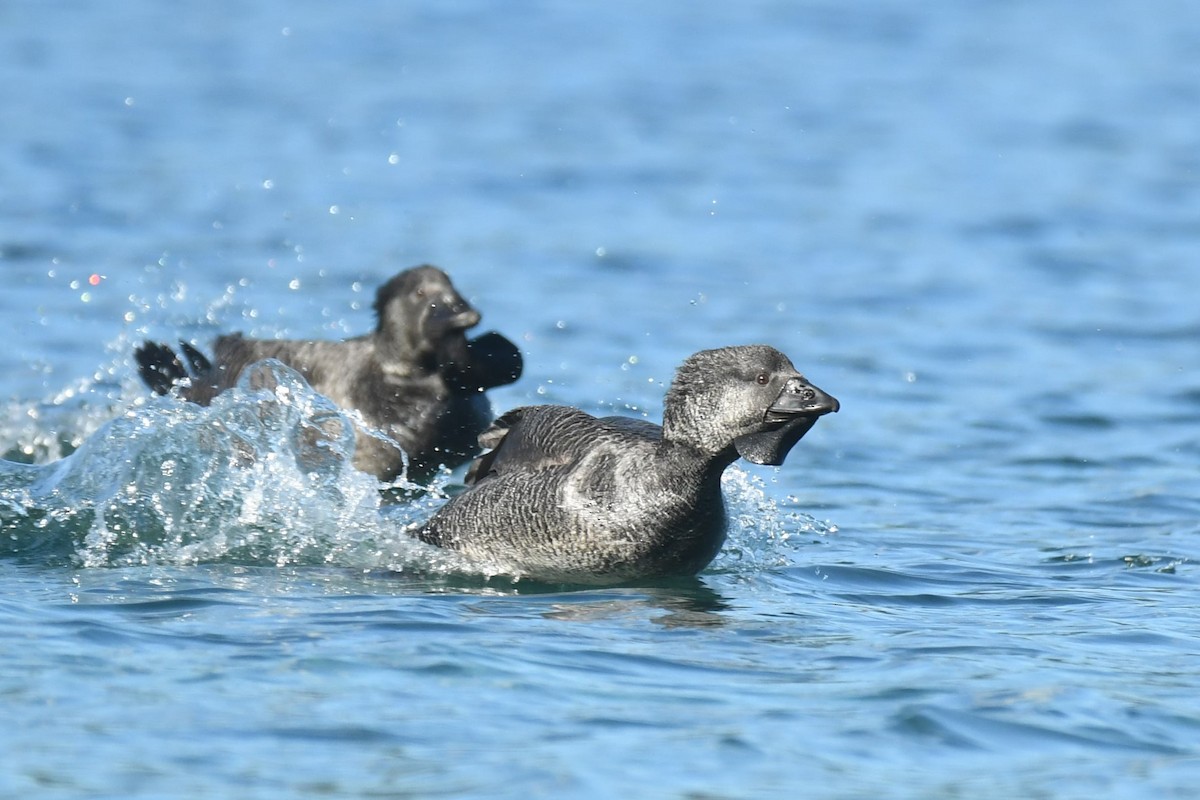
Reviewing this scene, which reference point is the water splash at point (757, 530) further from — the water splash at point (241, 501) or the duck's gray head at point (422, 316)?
the duck's gray head at point (422, 316)

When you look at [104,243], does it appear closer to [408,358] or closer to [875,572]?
[408,358]

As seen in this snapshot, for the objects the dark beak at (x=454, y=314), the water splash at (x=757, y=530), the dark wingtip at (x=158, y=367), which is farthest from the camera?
the dark wingtip at (x=158, y=367)

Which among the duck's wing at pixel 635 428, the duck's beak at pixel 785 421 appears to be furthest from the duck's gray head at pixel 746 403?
the duck's wing at pixel 635 428

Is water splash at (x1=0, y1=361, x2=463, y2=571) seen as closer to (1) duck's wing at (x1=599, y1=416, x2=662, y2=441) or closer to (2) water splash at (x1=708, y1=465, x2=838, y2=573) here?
(1) duck's wing at (x1=599, y1=416, x2=662, y2=441)

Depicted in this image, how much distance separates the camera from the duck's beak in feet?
28.1

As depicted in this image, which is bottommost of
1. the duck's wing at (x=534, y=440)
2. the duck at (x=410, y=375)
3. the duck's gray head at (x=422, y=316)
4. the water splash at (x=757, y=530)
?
the water splash at (x=757, y=530)

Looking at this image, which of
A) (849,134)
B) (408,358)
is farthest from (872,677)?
(849,134)

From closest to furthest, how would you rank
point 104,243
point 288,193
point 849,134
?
1. point 104,243
2. point 288,193
3. point 849,134

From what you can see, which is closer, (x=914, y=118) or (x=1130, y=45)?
(x=914, y=118)

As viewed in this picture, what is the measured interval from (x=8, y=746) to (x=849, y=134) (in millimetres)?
18888

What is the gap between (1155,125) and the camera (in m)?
24.7

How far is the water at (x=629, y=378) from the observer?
271 inches

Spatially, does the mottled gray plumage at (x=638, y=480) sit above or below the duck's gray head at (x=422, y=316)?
below

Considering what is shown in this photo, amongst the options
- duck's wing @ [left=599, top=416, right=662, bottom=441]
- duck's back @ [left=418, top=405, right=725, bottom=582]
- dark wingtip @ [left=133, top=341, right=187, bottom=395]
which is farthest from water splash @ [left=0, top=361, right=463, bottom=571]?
dark wingtip @ [left=133, top=341, right=187, bottom=395]
